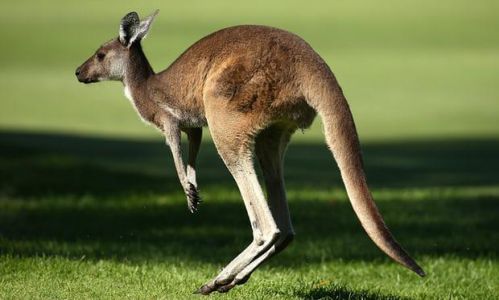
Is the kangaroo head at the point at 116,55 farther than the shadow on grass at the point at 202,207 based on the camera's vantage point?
No

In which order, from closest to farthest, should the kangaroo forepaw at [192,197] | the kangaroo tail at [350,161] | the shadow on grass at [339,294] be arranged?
the kangaroo tail at [350,161]
the kangaroo forepaw at [192,197]
the shadow on grass at [339,294]

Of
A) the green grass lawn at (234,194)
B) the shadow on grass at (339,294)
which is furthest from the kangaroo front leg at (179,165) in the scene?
the shadow on grass at (339,294)

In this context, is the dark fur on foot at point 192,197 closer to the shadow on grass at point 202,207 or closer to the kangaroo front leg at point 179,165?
the kangaroo front leg at point 179,165

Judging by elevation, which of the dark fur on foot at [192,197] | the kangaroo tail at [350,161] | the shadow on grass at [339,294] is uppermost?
the kangaroo tail at [350,161]

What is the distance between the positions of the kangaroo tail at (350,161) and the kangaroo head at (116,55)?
151 cm

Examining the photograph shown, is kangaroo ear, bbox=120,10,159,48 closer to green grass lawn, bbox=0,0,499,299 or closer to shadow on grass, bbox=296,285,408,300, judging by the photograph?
green grass lawn, bbox=0,0,499,299

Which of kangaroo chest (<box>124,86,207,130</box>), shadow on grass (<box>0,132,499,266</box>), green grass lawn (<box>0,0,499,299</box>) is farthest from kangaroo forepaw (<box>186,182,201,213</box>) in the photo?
shadow on grass (<box>0,132,499,266</box>)

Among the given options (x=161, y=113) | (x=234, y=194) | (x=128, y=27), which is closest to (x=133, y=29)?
(x=128, y=27)

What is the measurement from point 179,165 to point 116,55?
1012 millimetres

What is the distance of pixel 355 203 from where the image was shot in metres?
5.91

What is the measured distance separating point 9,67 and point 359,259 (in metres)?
23.2

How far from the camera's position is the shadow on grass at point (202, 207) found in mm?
10008

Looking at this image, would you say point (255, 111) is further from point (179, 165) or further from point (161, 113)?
point (161, 113)

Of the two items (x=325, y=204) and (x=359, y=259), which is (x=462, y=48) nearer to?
(x=325, y=204)
